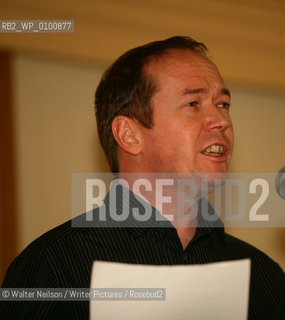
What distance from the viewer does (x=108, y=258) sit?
104 cm

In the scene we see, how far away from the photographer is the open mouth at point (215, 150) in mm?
1096

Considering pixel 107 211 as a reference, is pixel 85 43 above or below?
above

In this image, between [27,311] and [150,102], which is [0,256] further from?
[150,102]

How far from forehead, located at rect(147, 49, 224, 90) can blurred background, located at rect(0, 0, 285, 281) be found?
1.78 feet

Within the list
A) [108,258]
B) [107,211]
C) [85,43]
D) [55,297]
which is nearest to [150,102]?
[107,211]

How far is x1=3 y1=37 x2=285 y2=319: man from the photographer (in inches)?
39.8

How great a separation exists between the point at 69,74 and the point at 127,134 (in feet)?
2.18

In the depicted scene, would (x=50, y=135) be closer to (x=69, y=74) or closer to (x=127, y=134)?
(x=69, y=74)

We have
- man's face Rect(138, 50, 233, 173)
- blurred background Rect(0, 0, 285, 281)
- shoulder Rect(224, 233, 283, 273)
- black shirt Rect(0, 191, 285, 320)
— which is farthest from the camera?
blurred background Rect(0, 0, 285, 281)

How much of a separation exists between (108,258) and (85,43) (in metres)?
0.90

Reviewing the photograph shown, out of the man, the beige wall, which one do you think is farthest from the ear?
the beige wall

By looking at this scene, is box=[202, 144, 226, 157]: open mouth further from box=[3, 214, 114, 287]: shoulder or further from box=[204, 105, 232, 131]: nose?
box=[3, 214, 114, 287]: shoulder

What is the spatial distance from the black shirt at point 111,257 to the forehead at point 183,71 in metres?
0.32

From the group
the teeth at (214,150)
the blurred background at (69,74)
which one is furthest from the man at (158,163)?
the blurred background at (69,74)
